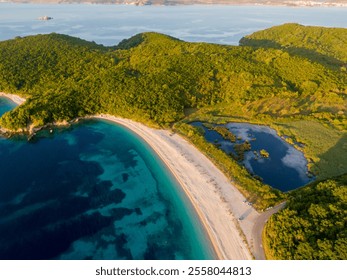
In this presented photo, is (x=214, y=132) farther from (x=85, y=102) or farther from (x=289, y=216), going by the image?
(x=85, y=102)

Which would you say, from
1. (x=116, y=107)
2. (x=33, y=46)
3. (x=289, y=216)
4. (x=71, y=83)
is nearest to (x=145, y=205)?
(x=289, y=216)

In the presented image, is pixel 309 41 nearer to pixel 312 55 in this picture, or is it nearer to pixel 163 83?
pixel 312 55

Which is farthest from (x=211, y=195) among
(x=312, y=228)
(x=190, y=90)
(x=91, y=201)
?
(x=190, y=90)

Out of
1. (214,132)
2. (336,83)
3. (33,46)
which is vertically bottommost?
(214,132)

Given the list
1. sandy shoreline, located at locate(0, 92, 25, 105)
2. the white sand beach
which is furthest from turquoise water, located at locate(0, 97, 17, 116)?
the white sand beach

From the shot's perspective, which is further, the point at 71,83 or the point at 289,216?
the point at 71,83

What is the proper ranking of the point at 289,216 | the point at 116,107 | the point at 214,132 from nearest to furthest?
the point at 289,216 → the point at 214,132 → the point at 116,107

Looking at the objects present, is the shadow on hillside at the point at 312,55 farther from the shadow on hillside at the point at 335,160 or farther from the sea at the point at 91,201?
the sea at the point at 91,201

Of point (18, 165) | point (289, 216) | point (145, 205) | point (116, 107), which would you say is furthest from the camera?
point (116, 107)
